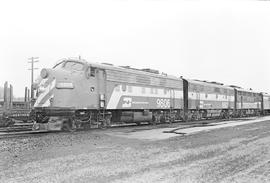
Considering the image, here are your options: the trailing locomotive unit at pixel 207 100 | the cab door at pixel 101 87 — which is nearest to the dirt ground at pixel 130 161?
the cab door at pixel 101 87

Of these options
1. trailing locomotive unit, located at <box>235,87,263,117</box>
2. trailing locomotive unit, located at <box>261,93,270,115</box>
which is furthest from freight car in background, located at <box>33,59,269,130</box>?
trailing locomotive unit, located at <box>261,93,270,115</box>

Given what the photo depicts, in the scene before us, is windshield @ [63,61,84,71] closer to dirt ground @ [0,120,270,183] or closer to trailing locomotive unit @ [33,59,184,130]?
trailing locomotive unit @ [33,59,184,130]

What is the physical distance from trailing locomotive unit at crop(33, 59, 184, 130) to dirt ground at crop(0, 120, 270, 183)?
369 centimetres

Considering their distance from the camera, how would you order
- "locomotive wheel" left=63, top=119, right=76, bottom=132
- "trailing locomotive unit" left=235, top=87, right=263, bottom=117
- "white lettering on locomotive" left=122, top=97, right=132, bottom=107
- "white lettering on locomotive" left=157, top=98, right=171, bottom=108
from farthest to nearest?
"trailing locomotive unit" left=235, top=87, right=263, bottom=117 → "white lettering on locomotive" left=157, top=98, right=171, bottom=108 → "white lettering on locomotive" left=122, top=97, right=132, bottom=107 → "locomotive wheel" left=63, top=119, right=76, bottom=132

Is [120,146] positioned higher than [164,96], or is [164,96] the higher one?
[164,96]

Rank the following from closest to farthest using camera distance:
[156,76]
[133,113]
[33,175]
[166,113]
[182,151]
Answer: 1. [33,175]
2. [182,151]
3. [133,113]
4. [156,76]
5. [166,113]

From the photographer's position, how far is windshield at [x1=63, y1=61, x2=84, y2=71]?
16.1 m

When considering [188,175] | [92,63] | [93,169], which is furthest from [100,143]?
[92,63]

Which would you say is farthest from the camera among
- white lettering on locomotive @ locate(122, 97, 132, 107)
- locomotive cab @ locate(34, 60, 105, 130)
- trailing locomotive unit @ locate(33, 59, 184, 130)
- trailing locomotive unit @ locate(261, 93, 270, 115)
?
trailing locomotive unit @ locate(261, 93, 270, 115)

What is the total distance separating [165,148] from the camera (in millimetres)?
9805

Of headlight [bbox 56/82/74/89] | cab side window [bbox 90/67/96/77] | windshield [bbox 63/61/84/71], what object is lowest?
headlight [bbox 56/82/74/89]

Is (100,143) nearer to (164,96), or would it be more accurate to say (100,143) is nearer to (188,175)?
(188,175)

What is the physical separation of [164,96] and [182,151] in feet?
45.2

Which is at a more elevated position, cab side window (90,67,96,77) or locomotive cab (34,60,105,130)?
cab side window (90,67,96,77)
